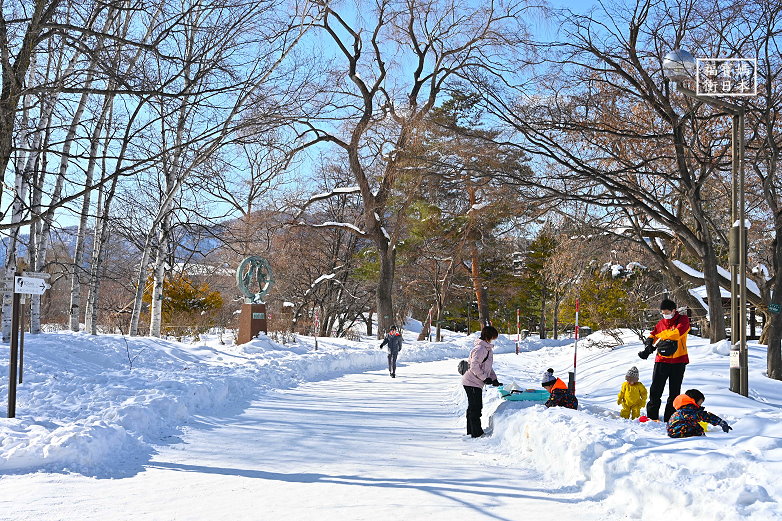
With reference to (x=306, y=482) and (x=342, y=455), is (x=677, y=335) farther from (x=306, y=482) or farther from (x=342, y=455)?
(x=306, y=482)

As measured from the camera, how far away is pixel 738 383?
11.1 meters

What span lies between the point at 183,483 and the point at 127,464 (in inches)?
42.7

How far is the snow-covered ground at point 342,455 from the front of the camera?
17.6 ft

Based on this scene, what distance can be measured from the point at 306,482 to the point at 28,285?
4612mm

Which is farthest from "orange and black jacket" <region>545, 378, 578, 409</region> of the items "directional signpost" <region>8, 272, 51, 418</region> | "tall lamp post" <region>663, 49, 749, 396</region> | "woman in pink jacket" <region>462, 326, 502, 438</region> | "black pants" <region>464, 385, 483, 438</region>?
"directional signpost" <region>8, 272, 51, 418</region>

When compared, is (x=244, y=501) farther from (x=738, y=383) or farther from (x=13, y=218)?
(x=13, y=218)

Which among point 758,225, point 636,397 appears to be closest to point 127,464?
point 636,397

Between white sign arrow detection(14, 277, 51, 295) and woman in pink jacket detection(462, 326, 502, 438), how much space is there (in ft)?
19.0

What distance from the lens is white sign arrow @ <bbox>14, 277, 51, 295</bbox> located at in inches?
328

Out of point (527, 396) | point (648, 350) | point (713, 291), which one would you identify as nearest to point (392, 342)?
point (713, 291)

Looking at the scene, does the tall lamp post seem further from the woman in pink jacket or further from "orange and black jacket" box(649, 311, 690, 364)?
the woman in pink jacket

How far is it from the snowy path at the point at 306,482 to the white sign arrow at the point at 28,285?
2.56 metres

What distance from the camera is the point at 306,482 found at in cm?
641

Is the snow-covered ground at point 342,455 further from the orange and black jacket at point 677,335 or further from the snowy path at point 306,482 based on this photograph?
the orange and black jacket at point 677,335
